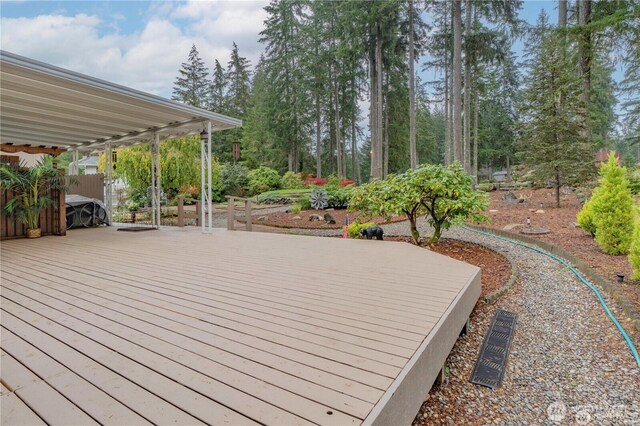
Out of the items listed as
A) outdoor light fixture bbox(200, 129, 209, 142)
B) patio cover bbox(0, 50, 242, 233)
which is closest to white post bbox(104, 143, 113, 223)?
patio cover bbox(0, 50, 242, 233)

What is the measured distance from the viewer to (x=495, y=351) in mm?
2719

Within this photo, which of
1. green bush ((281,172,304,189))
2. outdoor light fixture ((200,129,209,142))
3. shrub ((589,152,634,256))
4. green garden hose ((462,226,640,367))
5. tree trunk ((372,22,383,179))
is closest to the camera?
green garden hose ((462,226,640,367))

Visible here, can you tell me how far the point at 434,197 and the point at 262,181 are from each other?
15.4 metres

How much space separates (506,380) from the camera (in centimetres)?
235

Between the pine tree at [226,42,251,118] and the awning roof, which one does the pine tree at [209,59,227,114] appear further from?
the awning roof

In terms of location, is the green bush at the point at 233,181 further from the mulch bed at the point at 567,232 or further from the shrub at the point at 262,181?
the mulch bed at the point at 567,232

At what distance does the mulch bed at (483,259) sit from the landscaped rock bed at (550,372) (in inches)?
16.7

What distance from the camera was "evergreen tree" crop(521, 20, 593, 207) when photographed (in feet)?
30.5

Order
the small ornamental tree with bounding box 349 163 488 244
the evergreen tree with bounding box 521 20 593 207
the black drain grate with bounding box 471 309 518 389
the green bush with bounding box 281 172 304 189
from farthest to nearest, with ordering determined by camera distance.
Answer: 1. the green bush with bounding box 281 172 304 189
2. the evergreen tree with bounding box 521 20 593 207
3. the small ornamental tree with bounding box 349 163 488 244
4. the black drain grate with bounding box 471 309 518 389

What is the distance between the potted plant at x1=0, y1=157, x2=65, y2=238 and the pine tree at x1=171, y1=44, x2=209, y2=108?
23.9m

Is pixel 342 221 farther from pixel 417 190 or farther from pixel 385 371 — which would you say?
pixel 385 371

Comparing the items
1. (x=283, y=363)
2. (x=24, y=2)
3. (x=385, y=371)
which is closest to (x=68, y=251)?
(x=283, y=363)

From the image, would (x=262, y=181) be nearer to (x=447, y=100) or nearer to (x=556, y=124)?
(x=447, y=100)

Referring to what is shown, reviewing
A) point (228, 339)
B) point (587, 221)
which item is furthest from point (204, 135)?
point (587, 221)
